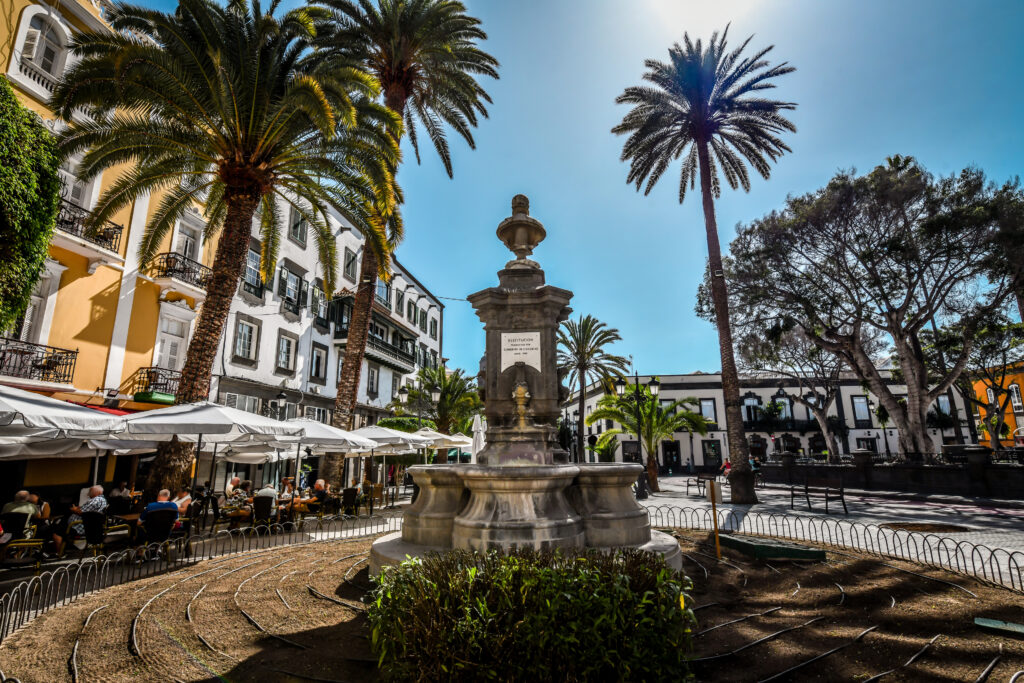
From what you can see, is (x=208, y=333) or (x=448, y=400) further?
(x=448, y=400)

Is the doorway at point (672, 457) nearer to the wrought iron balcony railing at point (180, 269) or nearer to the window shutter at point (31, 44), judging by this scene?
the wrought iron balcony railing at point (180, 269)

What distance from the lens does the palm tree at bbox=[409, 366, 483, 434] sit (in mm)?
30016

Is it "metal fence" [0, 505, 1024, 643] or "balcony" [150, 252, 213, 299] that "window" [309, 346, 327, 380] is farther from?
"metal fence" [0, 505, 1024, 643]

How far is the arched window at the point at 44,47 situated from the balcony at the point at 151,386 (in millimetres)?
9347

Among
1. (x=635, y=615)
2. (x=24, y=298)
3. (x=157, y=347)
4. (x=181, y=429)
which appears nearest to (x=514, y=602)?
(x=635, y=615)

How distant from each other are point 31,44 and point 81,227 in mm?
5246

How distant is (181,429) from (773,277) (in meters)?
24.9

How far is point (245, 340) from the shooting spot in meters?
22.3

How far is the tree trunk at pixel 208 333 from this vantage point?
10.9 meters

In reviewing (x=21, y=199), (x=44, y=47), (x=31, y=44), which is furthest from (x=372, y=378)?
(x=21, y=199)

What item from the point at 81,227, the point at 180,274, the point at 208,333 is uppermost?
the point at 81,227

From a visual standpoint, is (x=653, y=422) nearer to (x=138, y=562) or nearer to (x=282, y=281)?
(x=282, y=281)

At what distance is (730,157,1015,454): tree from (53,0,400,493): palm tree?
19309 millimetres

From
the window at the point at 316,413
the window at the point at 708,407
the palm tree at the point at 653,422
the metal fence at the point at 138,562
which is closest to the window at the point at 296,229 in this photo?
the window at the point at 316,413
